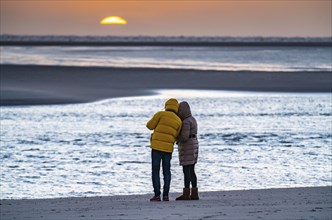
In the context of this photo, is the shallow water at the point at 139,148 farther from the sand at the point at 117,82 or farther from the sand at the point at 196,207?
the sand at the point at 117,82

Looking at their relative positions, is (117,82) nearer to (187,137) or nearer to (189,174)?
(189,174)

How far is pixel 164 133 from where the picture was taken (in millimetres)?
13062

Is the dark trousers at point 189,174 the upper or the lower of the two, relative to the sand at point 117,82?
lower

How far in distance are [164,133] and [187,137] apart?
14.5 inches

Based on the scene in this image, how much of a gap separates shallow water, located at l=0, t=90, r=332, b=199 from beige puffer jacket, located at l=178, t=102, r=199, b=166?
7.55ft

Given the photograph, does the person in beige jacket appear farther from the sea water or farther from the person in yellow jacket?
the sea water

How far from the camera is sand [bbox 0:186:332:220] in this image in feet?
36.4

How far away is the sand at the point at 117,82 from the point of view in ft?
125

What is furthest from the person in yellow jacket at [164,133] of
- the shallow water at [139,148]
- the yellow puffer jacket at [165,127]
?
the shallow water at [139,148]

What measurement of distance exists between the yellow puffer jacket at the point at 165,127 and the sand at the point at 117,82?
2103cm

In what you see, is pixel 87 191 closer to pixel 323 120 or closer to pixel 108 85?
pixel 323 120

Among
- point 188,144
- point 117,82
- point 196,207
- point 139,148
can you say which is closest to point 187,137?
point 188,144

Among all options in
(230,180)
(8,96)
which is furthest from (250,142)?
(8,96)

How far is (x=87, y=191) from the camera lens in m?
15.3
